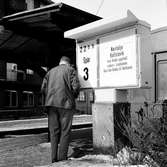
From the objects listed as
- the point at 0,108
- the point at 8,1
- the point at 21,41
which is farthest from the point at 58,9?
the point at 8,1

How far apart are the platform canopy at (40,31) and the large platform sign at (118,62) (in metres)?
1.12

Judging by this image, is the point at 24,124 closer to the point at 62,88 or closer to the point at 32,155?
the point at 32,155

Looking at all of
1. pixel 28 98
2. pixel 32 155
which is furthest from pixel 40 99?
pixel 32 155

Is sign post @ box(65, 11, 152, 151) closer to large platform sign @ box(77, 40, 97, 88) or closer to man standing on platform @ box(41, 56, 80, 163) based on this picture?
large platform sign @ box(77, 40, 97, 88)

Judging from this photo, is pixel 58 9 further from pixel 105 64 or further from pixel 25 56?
pixel 25 56

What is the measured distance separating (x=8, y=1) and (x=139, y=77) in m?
24.4

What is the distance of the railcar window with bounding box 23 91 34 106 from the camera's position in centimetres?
2906

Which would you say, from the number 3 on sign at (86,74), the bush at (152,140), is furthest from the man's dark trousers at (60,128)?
the bush at (152,140)

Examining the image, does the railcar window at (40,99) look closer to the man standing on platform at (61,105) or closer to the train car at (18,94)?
the train car at (18,94)

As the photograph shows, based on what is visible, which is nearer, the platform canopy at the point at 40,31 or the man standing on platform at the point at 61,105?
the man standing on platform at the point at 61,105

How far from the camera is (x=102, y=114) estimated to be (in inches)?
203

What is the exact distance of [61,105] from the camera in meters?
4.74

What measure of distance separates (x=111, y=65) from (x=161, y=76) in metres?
0.90

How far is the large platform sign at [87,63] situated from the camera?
Answer: 5.56 metres
